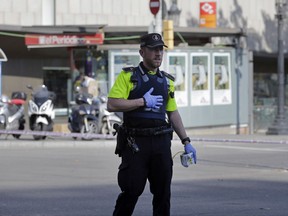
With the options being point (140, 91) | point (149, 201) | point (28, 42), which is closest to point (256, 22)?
point (28, 42)

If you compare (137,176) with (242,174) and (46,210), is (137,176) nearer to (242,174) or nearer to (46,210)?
(46,210)

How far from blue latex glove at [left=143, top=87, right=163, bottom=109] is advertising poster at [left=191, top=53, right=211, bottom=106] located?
18.6 m

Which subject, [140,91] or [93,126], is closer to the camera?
[140,91]

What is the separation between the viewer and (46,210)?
10188mm

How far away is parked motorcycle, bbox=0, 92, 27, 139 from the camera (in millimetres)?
21312

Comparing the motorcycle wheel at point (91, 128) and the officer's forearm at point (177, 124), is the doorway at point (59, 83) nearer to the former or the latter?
the motorcycle wheel at point (91, 128)

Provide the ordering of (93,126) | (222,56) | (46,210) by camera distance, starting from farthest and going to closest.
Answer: (222,56) < (93,126) < (46,210)

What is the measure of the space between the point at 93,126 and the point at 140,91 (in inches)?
570

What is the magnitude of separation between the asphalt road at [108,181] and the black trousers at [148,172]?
7.45 ft

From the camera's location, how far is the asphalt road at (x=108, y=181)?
10.4m

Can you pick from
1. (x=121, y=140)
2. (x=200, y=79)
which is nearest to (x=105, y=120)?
(x=200, y=79)

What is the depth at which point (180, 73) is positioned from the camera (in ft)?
85.2

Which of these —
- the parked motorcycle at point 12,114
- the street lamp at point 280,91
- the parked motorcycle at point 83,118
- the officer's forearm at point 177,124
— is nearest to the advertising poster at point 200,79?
the street lamp at point 280,91

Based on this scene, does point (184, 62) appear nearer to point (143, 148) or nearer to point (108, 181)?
point (108, 181)
